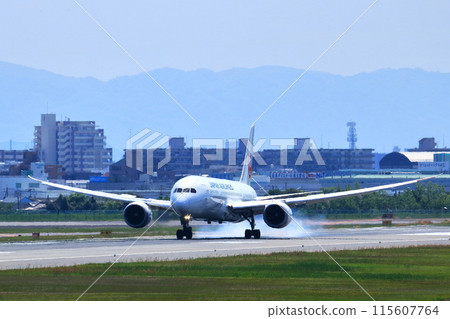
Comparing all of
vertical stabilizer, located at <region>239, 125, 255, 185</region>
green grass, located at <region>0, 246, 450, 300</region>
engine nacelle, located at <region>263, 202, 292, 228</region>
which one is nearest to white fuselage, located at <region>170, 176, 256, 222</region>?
engine nacelle, located at <region>263, 202, 292, 228</region>

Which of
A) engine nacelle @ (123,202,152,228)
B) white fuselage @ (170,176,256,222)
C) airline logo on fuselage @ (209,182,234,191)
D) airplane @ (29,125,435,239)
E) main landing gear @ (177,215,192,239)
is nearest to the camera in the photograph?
white fuselage @ (170,176,256,222)

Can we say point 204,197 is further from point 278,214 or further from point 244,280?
point 244,280

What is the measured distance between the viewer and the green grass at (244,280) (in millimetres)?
34719

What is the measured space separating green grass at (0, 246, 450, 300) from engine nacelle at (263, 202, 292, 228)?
2368 centimetres

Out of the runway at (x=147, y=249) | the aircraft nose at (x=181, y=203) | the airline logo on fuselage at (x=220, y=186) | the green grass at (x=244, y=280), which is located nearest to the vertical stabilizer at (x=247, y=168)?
the airline logo on fuselage at (x=220, y=186)

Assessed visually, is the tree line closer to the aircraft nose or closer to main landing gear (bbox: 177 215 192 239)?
main landing gear (bbox: 177 215 192 239)

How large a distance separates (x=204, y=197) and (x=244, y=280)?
36737 mm

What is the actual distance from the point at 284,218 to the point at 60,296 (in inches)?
1779

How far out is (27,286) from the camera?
123ft

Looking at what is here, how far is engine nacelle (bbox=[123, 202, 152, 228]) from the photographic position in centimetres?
7850

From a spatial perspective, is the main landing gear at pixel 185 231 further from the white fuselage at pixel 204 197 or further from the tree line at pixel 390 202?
the tree line at pixel 390 202

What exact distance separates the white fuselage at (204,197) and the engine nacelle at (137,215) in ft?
10.8

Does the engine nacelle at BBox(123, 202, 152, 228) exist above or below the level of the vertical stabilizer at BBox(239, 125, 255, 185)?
below
